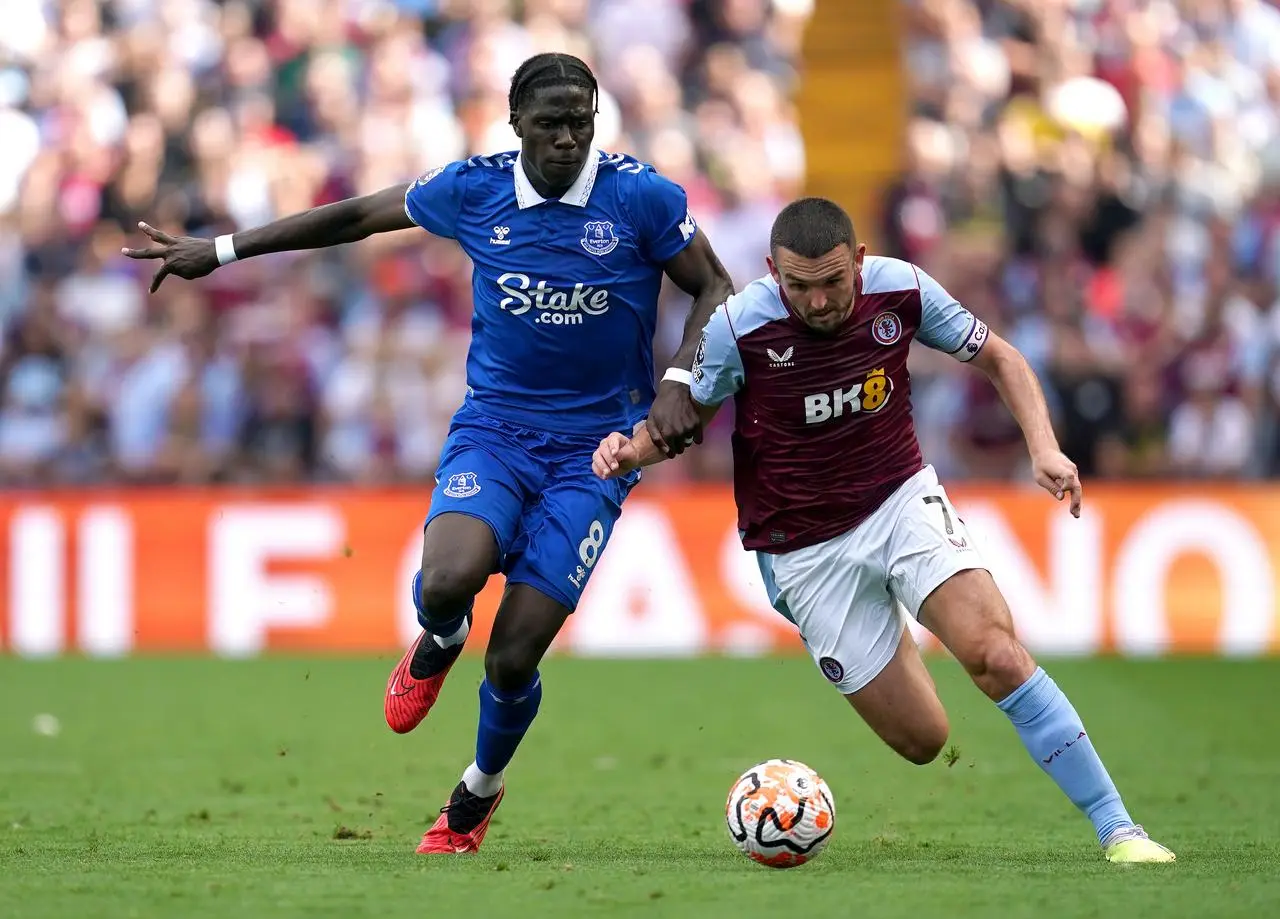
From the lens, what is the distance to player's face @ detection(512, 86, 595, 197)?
767 centimetres

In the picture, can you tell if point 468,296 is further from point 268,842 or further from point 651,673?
point 268,842

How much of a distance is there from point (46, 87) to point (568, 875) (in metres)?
15.1

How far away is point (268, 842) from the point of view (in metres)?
7.84

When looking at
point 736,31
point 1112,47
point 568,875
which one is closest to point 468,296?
point 736,31

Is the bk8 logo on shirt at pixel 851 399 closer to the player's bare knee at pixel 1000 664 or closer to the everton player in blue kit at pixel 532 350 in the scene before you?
the everton player in blue kit at pixel 532 350

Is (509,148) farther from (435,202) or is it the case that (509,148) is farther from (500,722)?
(500,722)

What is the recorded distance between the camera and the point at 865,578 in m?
7.71

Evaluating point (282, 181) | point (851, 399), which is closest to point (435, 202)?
point (851, 399)

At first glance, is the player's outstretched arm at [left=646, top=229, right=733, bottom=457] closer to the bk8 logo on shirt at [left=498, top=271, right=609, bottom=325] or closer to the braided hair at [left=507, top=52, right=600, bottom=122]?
the bk8 logo on shirt at [left=498, top=271, right=609, bottom=325]

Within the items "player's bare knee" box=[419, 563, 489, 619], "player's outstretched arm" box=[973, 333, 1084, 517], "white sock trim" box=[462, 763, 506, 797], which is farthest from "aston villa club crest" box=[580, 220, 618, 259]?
"white sock trim" box=[462, 763, 506, 797]

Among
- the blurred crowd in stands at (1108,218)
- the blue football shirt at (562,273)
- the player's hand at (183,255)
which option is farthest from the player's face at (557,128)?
the blurred crowd in stands at (1108,218)

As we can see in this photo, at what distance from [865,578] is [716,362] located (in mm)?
1027

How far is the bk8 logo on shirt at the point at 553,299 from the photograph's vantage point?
796 cm

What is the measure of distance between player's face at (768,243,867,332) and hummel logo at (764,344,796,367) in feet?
0.62
